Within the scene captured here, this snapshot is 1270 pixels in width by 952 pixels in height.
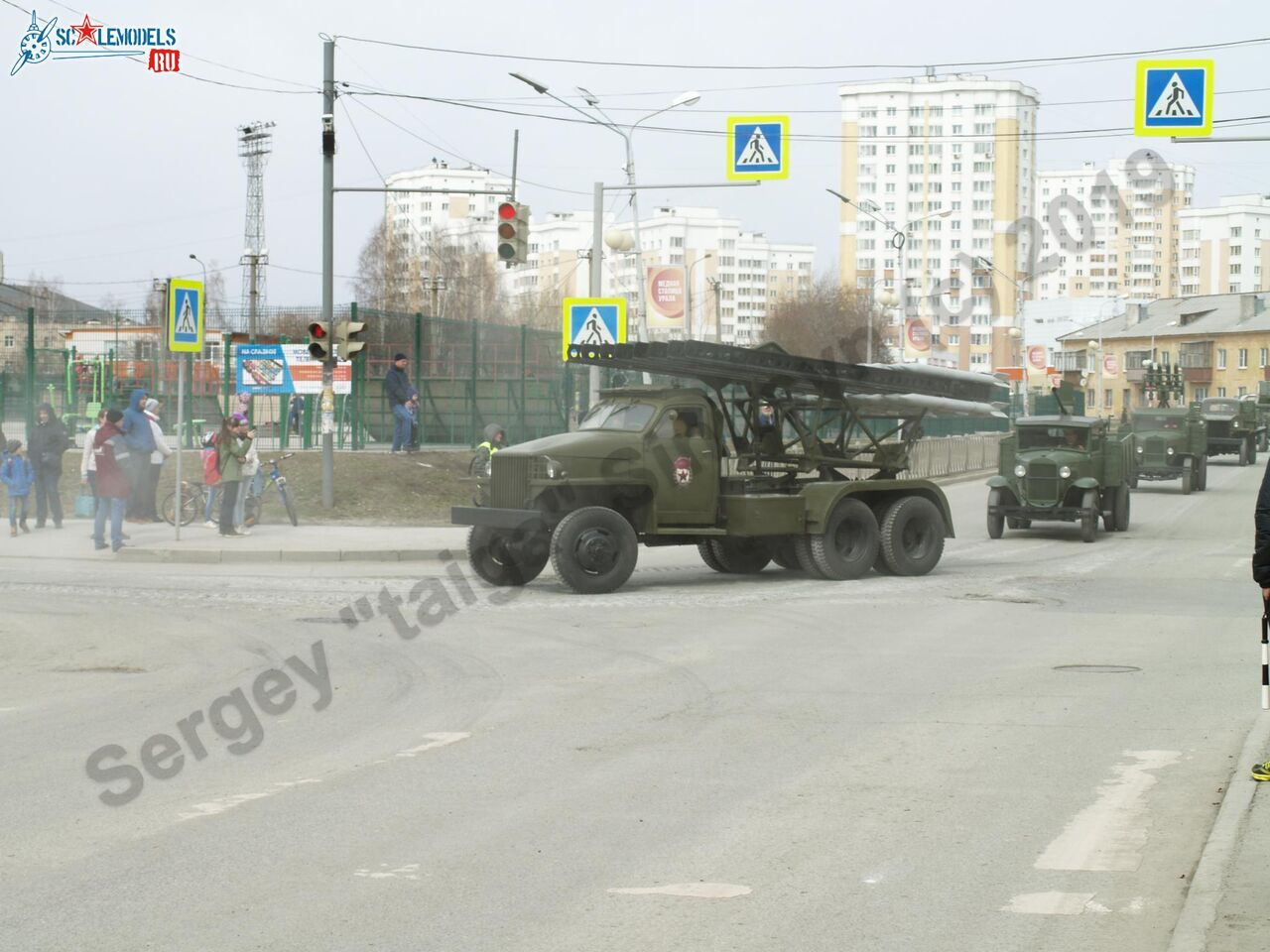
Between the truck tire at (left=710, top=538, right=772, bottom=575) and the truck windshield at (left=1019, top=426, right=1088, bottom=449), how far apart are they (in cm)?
886

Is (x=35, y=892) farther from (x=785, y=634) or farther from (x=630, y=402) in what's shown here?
(x=630, y=402)

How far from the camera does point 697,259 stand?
128250mm

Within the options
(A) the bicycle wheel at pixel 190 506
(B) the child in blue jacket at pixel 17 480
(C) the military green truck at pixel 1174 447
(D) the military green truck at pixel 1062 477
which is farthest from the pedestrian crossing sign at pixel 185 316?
(C) the military green truck at pixel 1174 447

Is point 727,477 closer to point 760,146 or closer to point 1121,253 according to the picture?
point 760,146

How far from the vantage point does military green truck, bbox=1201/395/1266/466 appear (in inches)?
2025

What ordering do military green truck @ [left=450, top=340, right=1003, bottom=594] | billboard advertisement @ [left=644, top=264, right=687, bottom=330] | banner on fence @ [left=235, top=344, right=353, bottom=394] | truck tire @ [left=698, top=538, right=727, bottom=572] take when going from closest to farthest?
1. military green truck @ [left=450, top=340, right=1003, bottom=594]
2. truck tire @ [left=698, top=538, right=727, bottom=572]
3. banner on fence @ [left=235, top=344, right=353, bottom=394]
4. billboard advertisement @ [left=644, top=264, right=687, bottom=330]

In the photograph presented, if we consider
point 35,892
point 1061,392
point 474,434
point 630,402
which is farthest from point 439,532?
point 35,892

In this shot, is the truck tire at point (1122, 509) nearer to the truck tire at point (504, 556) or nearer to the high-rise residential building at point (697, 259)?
the truck tire at point (504, 556)

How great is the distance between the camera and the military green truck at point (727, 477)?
16547mm

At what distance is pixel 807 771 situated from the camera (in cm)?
783

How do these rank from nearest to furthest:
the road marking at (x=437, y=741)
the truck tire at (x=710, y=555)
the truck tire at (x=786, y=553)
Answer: the road marking at (x=437, y=741) → the truck tire at (x=786, y=553) → the truck tire at (x=710, y=555)

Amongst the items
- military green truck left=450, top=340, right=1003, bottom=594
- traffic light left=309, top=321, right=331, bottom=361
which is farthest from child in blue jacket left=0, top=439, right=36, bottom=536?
military green truck left=450, top=340, right=1003, bottom=594

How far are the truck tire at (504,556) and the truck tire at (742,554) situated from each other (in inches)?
103

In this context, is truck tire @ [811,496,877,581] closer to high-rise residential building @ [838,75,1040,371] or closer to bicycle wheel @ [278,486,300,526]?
bicycle wheel @ [278,486,300,526]
